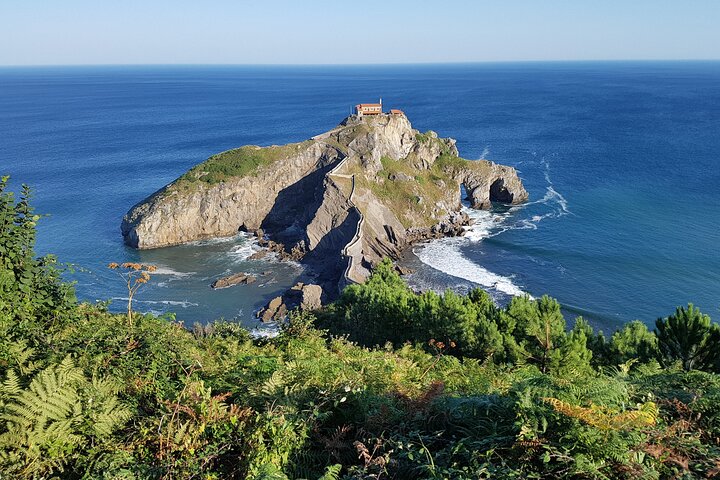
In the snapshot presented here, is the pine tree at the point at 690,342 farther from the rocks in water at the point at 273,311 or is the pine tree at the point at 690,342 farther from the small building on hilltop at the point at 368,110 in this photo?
the small building on hilltop at the point at 368,110

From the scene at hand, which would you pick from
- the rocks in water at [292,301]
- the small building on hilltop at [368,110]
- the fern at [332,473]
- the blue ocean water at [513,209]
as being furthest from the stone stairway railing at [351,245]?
the fern at [332,473]

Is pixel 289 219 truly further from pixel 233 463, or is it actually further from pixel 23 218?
pixel 233 463

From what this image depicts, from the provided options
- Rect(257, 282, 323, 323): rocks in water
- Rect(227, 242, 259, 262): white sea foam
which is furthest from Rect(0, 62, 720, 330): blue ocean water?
Rect(257, 282, 323, 323): rocks in water

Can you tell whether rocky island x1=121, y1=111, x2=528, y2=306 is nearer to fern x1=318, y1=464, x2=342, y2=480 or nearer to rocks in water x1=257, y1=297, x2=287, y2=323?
rocks in water x1=257, y1=297, x2=287, y2=323

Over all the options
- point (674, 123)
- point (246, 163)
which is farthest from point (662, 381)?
point (674, 123)

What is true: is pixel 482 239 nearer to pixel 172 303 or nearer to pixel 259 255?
pixel 259 255

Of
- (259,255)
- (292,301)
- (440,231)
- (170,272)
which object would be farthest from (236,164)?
(440,231)
